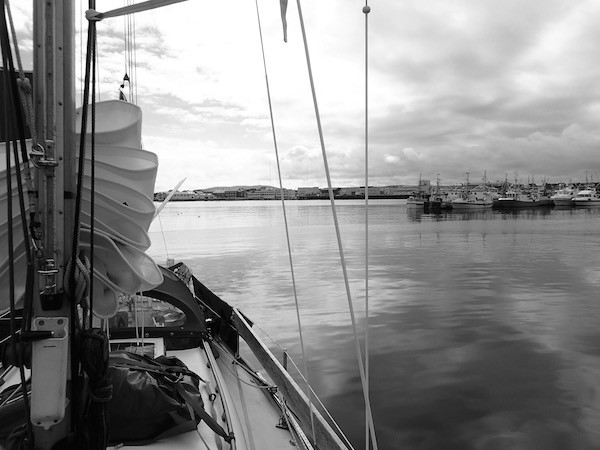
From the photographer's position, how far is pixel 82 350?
255 cm

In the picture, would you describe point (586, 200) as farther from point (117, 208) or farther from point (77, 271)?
point (77, 271)

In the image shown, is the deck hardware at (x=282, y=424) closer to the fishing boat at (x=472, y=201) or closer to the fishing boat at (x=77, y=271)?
the fishing boat at (x=77, y=271)

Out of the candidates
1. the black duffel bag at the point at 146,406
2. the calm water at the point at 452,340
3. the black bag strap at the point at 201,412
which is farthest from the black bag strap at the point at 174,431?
the calm water at the point at 452,340

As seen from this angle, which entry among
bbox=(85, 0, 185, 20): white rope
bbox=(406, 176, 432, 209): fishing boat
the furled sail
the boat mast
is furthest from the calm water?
bbox=(406, 176, 432, 209): fishing boat

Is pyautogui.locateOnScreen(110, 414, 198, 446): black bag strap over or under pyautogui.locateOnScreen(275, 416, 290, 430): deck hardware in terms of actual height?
over

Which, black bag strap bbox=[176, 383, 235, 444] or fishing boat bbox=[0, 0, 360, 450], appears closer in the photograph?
fishing boat bbox=[0, 0, 360, 450]

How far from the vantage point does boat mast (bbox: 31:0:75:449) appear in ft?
7.79

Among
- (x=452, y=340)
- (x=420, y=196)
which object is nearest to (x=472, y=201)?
(x=420, y=196)

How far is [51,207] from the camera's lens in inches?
96.3

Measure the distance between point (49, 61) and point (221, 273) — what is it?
22189 mm

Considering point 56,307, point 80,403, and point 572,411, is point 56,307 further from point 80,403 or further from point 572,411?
point 572,411

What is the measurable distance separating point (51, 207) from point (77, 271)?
1.29 ft

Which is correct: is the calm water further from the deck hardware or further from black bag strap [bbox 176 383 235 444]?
black bag strap [bbox 176 383 235 444]

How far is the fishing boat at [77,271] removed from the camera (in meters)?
2.40
